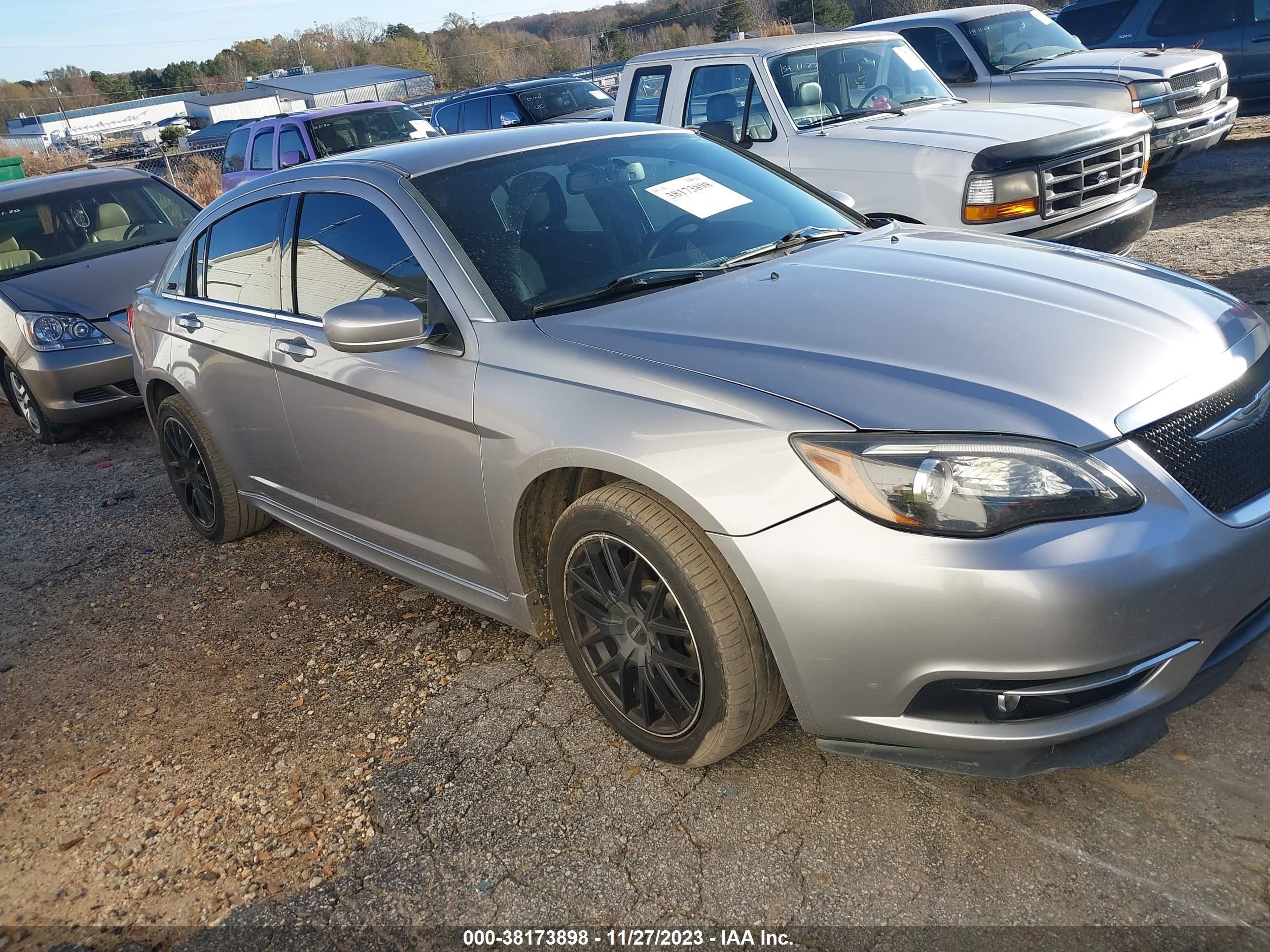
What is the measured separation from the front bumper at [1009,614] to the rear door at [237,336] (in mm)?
2352

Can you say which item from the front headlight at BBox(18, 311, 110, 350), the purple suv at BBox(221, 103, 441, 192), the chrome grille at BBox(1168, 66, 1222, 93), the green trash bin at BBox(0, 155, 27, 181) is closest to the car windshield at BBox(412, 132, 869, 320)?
the front headlight at BBox(18, 311, 110, 350)

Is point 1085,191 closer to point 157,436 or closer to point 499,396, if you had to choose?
point 499,396

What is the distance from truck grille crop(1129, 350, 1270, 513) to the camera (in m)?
2.27

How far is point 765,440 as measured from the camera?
236 cm

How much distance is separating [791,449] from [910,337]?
1.68 feet

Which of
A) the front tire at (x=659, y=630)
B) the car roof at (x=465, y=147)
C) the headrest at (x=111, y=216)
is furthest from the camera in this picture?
the headrest at (x=111, y=216)

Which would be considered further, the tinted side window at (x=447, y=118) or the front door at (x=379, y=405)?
the tinted side window at (x=447, y=118)

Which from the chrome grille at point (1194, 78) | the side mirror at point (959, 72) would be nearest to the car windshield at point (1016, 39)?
the side mirror at point (959, 72)

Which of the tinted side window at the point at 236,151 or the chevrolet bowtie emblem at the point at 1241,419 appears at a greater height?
the tinted side window at the point at 236,151

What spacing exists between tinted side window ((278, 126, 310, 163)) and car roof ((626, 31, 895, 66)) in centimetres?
656

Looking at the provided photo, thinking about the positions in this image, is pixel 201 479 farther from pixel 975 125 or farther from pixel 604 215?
pixel 975 125

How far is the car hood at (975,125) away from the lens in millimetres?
6203

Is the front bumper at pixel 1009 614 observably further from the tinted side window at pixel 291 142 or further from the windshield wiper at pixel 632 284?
the tinted side window at pixel 291 142

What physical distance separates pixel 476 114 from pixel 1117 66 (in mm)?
8286
